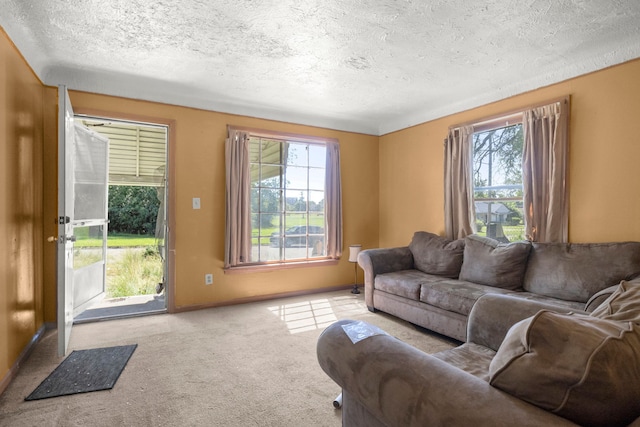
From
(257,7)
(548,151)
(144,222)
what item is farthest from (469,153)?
(144,222)

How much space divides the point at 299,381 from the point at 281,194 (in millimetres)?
2672

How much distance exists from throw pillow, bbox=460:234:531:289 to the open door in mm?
3571

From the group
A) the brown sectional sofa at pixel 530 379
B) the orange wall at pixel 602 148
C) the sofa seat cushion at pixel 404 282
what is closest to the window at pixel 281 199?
the sofa seat cushion at pixel 404 282

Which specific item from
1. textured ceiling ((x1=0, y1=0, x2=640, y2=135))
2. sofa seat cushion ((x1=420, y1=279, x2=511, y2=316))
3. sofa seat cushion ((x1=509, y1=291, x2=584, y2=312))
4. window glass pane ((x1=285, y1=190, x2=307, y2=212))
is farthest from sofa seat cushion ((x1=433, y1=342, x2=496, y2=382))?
window glass pane ((x1=285, y1=190, x2=307, y2=212))

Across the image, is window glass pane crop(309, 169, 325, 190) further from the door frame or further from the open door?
the open door

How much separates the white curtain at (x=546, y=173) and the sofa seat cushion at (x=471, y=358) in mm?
1949

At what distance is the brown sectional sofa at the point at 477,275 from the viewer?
2504mm

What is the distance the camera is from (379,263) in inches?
151

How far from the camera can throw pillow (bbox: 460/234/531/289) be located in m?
3.00

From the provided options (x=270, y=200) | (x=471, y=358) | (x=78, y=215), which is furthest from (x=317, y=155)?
(x=471, y=358)

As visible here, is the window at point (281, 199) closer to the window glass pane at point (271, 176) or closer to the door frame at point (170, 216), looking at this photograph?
the window glass pane at point (271, 176)

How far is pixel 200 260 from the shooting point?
12.7 feet

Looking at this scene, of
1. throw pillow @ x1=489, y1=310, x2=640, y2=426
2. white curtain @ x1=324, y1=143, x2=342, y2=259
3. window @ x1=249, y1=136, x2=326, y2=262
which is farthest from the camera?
white curtain @ x1=324, y1=143, x2=342, y2=259

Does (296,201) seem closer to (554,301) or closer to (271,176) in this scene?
(271,176)
